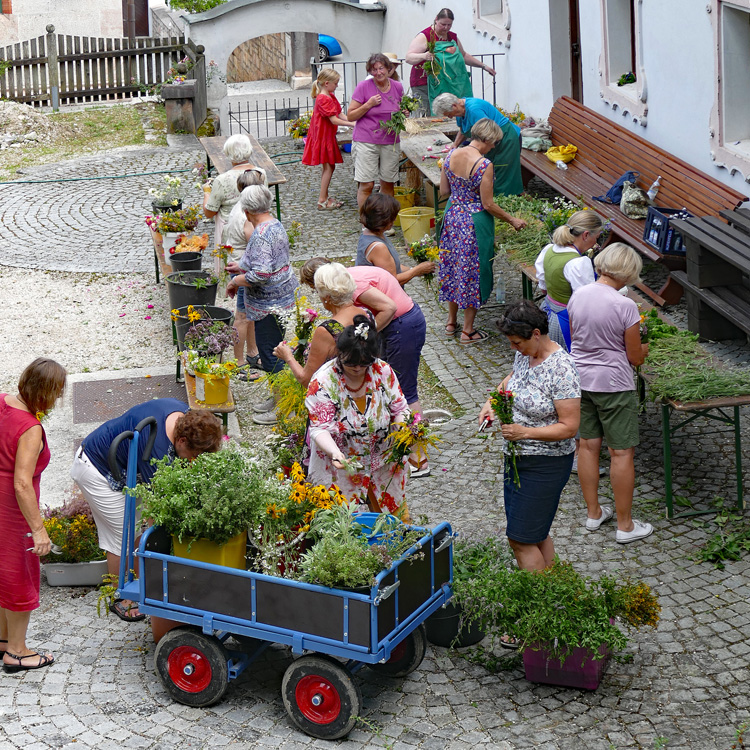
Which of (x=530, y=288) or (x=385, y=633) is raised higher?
(x=530, y=288)

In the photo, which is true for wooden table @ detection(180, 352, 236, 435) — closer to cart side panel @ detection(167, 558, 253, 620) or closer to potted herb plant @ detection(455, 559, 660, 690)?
cart side panel @ detection(167, 558, 253, 620)

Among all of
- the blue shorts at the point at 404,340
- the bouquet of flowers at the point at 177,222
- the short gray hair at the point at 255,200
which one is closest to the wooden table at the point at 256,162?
the bouquet of flowers at the point at 177,222

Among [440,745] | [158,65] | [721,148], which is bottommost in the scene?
[440,745]

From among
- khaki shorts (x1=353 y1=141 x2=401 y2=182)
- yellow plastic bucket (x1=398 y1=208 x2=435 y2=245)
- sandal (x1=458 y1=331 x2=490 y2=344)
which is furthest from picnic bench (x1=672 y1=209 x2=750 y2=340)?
khaki shorts (x1=353 y1=141 x2=401 y2=182)

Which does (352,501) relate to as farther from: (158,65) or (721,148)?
(158,65)

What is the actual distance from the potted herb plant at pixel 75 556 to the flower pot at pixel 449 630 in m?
1.99

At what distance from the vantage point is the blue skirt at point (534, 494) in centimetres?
546

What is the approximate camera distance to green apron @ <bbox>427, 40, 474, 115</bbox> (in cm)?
1348

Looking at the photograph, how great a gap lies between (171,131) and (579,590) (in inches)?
615

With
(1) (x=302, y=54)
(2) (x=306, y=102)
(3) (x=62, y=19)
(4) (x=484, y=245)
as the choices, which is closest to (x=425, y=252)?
(4) (x=484, y=245)

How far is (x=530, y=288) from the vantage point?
9.65m

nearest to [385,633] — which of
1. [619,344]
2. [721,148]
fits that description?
[619,344]

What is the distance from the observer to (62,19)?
32406 mm

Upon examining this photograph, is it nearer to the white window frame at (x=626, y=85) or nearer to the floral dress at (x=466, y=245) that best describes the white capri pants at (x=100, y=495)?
the floral dress at (x=466, y=245)
